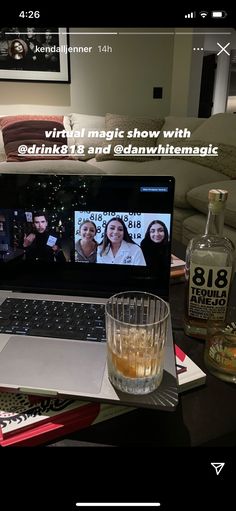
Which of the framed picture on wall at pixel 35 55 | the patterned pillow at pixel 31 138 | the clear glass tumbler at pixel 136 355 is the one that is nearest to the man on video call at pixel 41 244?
the clear glass tumbler at pixel 136 355

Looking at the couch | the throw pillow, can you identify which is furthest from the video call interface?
the throw pillow

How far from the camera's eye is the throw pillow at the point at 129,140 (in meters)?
2.93

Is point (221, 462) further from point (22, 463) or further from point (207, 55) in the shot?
point (207, 55)

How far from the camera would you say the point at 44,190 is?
2.36 ft

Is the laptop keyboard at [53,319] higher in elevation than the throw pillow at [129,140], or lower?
lower

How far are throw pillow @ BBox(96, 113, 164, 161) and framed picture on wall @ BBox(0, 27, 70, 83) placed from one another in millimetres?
568

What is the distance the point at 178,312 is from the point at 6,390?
1.20 feet

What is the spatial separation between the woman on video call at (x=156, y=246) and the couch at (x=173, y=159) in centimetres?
59

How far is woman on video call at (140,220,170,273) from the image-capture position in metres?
0.70
